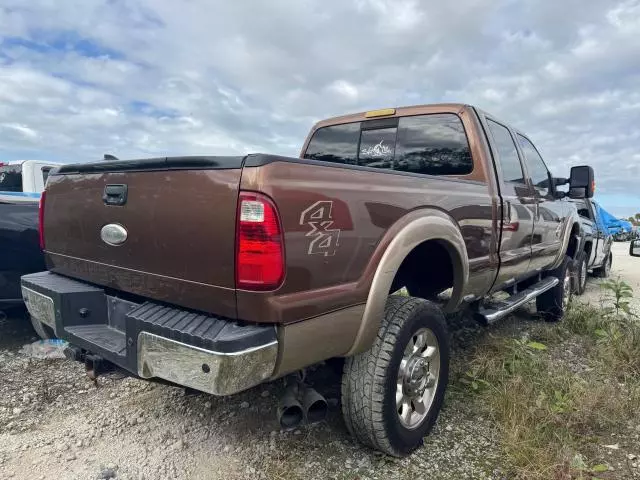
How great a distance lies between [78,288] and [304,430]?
1510mm

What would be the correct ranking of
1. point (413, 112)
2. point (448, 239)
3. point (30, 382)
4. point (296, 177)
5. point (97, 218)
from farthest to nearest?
point (413, 112) < point (30, 382) < point (448, 239) < point (97, 218) < point (296, 177)

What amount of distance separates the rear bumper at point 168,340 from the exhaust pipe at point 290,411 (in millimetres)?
391

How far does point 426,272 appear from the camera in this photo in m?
3.37

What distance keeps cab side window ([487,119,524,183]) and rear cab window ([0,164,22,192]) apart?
658cm

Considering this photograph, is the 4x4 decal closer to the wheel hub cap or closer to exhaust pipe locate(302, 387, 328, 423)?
exhaust pipe locate(302, 387, 328, 423)

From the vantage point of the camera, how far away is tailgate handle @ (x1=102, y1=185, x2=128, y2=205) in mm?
2265

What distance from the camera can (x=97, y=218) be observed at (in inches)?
96.3

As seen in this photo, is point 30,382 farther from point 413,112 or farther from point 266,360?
point 413,112

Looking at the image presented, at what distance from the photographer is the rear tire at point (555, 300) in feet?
17.6

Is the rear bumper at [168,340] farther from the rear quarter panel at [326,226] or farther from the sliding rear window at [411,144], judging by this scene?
the sliding rear window at [411,144]

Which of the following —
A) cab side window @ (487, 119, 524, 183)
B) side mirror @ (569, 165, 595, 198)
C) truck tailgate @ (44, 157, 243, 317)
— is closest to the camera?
truck tailgate @ (44, 157, 243, 317)

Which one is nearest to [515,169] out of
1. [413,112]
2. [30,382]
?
[413,112]

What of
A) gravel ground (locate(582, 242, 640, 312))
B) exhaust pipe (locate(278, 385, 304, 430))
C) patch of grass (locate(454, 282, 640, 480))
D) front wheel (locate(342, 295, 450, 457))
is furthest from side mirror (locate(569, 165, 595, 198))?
exhaust pipe (locate(278, 385, 304, 430))

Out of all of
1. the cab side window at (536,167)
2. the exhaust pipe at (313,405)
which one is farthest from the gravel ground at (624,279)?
the exhaust pipe at (313,405)
